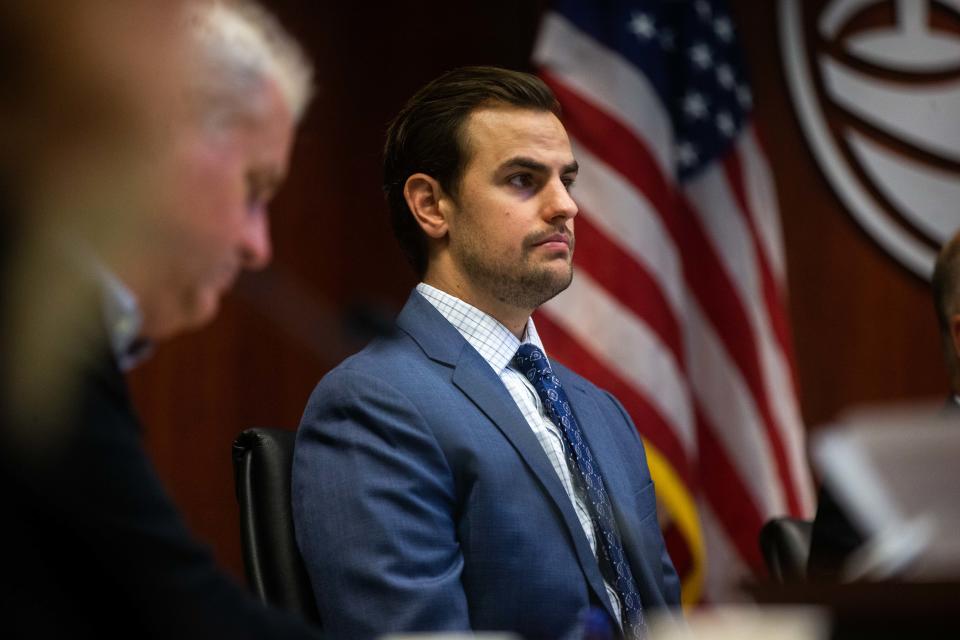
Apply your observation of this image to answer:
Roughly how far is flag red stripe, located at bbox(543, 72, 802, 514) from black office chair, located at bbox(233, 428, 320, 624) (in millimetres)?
1641

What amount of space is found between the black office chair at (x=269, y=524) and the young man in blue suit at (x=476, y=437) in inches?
1.1

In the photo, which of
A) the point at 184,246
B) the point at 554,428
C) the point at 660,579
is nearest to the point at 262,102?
the point at 184,246

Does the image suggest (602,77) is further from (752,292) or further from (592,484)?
(592,484)

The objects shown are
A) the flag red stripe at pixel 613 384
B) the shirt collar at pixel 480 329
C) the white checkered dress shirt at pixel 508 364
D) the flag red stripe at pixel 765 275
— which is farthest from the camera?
the flag red stripe at pixel 765 275

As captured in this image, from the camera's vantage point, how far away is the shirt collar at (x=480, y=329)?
1980 mm

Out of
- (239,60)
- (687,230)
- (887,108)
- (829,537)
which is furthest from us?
(887,108)

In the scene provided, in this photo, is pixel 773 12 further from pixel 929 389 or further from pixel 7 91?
pixel 7 91

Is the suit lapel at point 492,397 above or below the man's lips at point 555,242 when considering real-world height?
below

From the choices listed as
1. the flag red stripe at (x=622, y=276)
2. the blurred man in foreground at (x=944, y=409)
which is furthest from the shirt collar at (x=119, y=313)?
the flag red stripe at (x=622, y=276)

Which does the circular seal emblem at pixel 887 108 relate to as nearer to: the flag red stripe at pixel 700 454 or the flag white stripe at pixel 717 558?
the flag red stripe at pixel 700 454

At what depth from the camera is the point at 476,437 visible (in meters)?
1.77

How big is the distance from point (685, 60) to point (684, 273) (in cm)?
60

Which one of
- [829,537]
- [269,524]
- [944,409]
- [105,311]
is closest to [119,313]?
[105,311]

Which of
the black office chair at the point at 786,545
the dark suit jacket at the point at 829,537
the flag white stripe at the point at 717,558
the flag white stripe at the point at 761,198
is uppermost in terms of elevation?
the flag white stripe at the point at 761,198
